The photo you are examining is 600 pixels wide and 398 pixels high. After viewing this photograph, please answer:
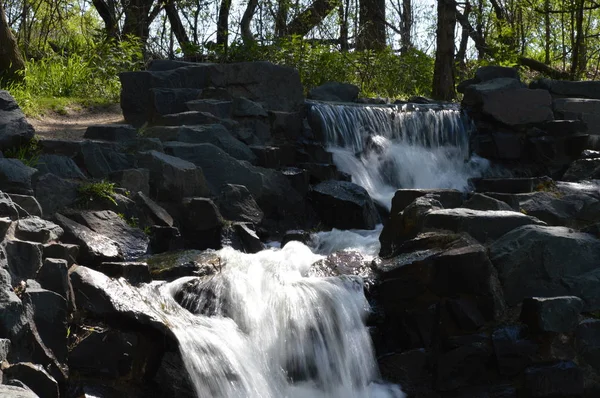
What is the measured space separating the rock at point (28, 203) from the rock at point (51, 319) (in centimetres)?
172

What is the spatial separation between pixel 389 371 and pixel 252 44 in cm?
955

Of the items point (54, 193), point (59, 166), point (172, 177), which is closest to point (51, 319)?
point (54, 193)

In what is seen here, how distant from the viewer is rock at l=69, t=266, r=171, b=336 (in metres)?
5.36

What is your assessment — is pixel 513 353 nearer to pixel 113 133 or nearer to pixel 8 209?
pixel 8 209

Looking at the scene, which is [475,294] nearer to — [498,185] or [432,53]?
[498,185]

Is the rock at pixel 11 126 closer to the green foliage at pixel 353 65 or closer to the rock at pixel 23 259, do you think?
the rock at pixel 23 259

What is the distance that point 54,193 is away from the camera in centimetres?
748

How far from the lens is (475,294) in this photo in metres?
6.26

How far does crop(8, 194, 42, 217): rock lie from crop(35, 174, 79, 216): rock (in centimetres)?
39

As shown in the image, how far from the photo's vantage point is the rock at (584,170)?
999 centimetres

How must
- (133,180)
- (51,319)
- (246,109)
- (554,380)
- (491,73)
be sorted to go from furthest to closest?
(491,73), (246,109), (133,180), (554,380), (51,319)

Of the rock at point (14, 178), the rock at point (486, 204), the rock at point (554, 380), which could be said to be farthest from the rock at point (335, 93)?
the rock at point (554, 380)

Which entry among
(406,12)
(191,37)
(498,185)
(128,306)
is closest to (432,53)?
(406,12)

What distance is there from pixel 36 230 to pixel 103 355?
1261mm
